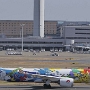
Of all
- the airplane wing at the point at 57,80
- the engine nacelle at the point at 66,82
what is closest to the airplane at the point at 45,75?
the airplane wing at the point at 57,80

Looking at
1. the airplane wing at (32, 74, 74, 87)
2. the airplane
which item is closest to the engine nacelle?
the airplane wing at (32, 74, 74, 87)

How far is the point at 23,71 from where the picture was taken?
43.8 m

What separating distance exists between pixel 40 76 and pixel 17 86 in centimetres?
540

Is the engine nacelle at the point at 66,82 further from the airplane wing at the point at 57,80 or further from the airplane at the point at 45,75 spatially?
the airplane at the point at 45,75

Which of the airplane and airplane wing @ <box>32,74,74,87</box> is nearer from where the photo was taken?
airplane wing @ <box>32,74,74,87</box>

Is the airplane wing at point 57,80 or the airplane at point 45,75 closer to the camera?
the airplane wing at point 57,80

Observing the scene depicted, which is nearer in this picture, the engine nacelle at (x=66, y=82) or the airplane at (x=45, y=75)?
the engine nacelle at (x=66, y=82)

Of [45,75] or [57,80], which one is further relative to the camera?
[45,75]

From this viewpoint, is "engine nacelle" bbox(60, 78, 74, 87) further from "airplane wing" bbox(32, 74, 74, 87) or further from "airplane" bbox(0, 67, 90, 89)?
"airplane" bbox(0, 67, 90, 89)

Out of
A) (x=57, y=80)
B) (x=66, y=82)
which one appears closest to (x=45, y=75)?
(x=57, y=80)

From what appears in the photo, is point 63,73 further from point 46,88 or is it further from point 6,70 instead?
point 6,70

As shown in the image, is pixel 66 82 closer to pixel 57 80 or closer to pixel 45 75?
pixel 57 80

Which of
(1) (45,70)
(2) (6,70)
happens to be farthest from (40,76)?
(2) (6,70)

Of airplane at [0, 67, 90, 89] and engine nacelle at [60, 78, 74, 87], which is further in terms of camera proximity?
airplane at [0, 67, 90, 89]
